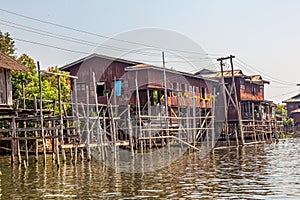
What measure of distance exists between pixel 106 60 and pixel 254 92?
2653 centimetres

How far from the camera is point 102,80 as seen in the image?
4588 cm

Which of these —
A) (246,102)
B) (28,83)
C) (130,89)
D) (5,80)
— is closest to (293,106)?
(246,102)

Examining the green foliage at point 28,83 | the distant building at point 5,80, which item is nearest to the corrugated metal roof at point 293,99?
the green foliage at point 28,83

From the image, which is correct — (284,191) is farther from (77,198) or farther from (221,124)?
(221,124)

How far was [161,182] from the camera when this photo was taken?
19125 mm

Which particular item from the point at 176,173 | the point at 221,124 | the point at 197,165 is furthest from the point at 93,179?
the point at 221,124

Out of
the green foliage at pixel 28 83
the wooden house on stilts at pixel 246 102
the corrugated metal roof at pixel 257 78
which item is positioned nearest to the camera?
the green foliage at pixel 28 83

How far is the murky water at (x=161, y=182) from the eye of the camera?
1616 cm

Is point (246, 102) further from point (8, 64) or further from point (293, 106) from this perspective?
point (8, 64)

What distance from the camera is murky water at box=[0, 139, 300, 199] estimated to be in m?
16.2

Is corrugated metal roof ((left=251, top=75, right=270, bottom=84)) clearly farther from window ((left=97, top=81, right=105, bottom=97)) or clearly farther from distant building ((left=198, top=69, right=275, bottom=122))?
window ((left=97, top=81, right=105, bottom=97))

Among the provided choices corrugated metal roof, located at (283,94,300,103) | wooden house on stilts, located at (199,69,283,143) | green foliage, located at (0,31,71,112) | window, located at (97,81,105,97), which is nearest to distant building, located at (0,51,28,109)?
green foliage, located at (0,31,71,112)

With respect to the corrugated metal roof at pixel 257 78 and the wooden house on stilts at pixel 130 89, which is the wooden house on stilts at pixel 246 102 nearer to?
the corrugated metal roof at pixel 257 78

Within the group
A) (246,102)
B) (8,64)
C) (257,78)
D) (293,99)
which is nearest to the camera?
(8,64)
